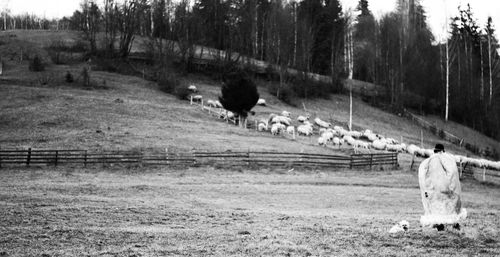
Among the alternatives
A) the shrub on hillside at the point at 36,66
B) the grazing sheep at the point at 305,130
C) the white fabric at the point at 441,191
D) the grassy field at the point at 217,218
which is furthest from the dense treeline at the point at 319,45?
the white fabric at the point at 441,191

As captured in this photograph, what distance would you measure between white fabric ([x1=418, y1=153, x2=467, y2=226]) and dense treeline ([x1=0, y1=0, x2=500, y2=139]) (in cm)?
5551

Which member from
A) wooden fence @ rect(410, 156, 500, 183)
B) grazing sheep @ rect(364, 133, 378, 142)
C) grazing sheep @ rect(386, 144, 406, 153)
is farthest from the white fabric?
grazing sheep @ rect(364, 133, 378, 142)

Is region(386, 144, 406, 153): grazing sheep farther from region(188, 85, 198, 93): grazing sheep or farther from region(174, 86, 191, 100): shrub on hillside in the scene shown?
region(188, 85, 198, 93): grazing sheep

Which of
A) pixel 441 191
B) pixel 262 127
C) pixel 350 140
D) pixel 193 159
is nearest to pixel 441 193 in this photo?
pixel 441 191

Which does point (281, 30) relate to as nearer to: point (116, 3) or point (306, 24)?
Answer: point (306, 24)

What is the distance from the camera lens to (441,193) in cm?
1200

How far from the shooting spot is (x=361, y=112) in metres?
68.3

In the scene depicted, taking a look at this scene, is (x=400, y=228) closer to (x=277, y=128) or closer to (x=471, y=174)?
(x=471, y=174)

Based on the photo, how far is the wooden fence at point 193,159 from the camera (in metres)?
31.1

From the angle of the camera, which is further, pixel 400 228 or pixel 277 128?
pixel 277 128

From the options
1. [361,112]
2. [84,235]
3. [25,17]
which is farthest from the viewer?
[25,17]

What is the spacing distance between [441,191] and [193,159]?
2252 cm

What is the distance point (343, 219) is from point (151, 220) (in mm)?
5121

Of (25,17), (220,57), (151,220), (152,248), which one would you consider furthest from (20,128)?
(25,17)
